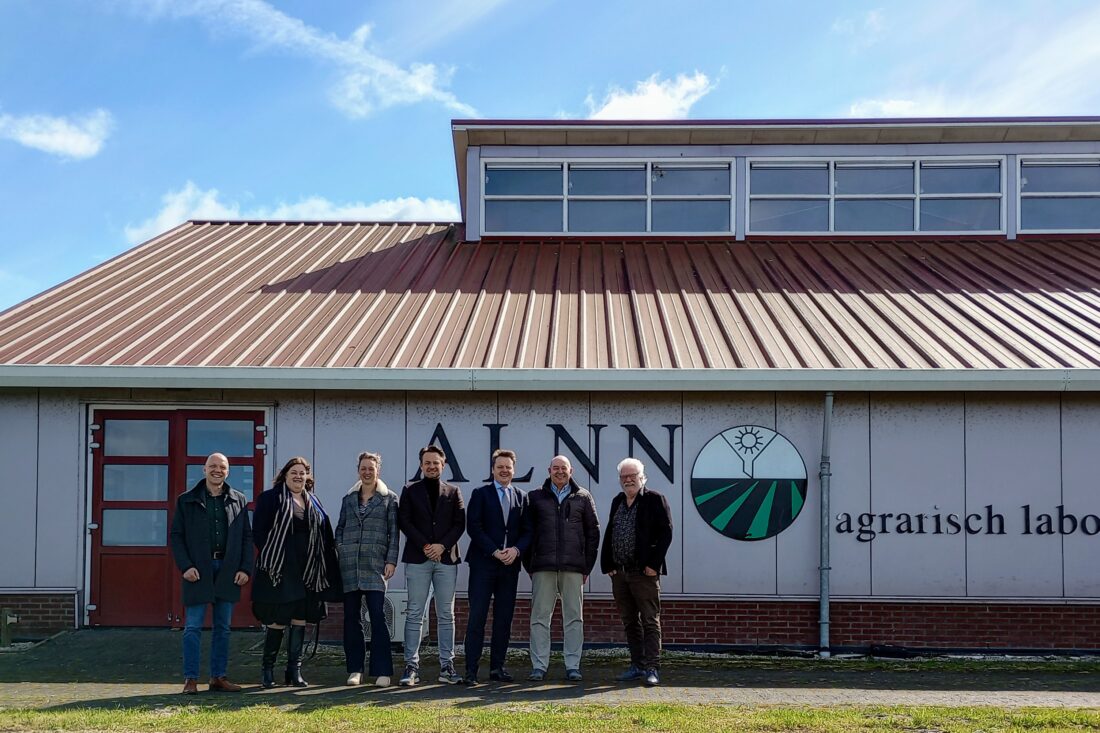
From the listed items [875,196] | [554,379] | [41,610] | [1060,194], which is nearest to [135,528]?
[41,610]

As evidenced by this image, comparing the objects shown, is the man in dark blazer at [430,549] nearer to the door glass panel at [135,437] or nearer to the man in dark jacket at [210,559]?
the man in dark jacket at [210,559]

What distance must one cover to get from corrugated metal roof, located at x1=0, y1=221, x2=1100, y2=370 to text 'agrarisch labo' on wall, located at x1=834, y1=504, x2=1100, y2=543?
4.47 feet

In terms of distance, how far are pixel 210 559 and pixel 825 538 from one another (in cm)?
522

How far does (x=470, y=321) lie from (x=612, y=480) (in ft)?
8.35

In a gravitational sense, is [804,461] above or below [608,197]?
below

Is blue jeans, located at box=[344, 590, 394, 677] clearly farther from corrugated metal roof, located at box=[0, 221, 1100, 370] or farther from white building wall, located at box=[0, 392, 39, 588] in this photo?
white building wall, located at box=[0, 392, 39, 588]

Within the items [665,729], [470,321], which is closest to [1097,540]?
[665,729]

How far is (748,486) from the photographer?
895 cm

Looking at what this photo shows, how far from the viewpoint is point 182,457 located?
367 inches

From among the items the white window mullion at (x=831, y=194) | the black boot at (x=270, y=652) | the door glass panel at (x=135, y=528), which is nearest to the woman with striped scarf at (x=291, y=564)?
the black boot at (x=270, y=652)

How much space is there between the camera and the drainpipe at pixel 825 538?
8734 mm

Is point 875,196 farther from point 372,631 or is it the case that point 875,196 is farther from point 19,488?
point 19,488

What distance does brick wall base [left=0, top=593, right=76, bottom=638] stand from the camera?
8977 mm

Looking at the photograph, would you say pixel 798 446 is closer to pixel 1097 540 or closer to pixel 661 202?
pixel 1097 540
